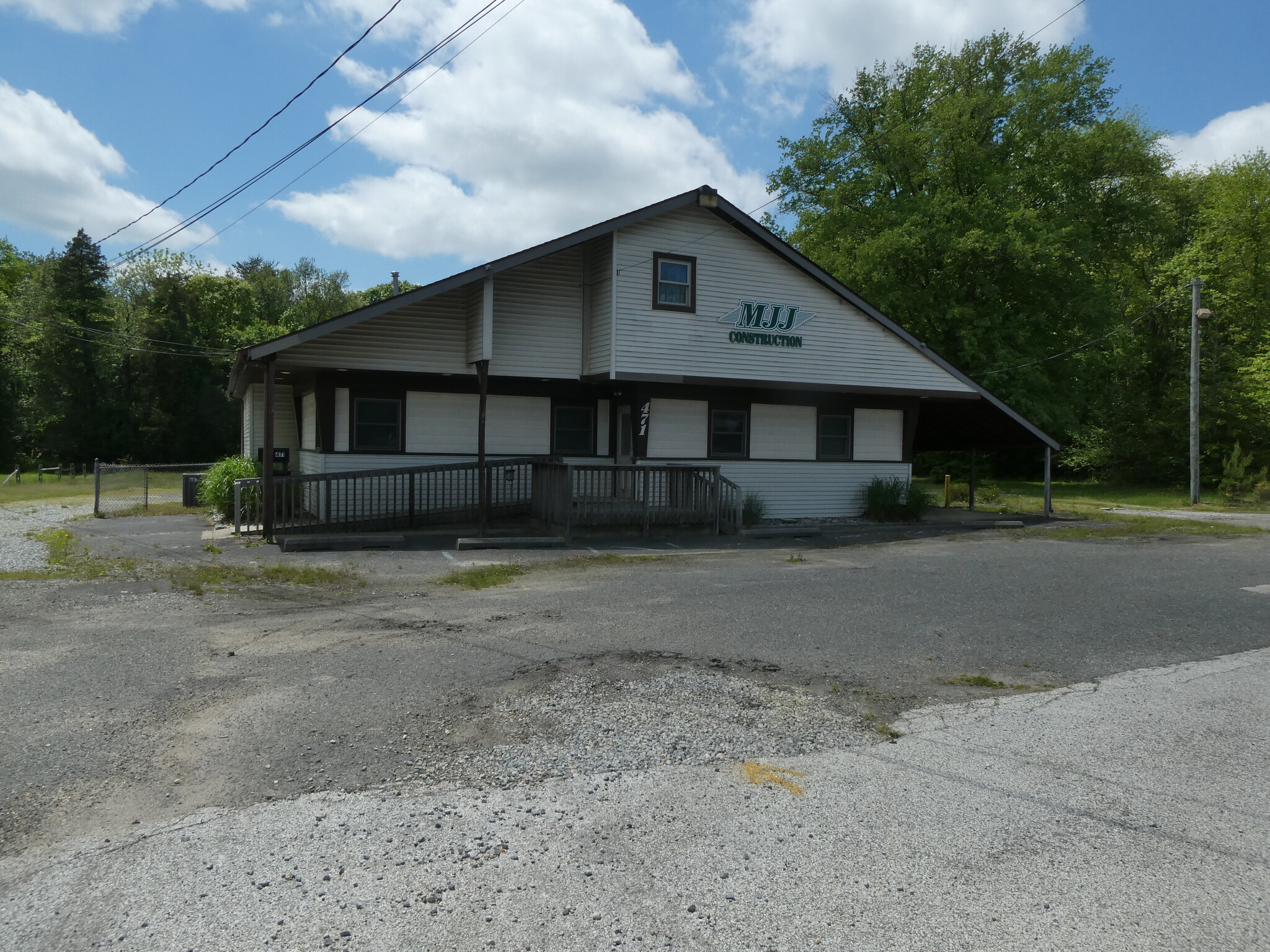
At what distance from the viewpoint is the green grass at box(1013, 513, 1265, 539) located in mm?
18578

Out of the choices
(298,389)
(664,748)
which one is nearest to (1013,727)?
(664,748)

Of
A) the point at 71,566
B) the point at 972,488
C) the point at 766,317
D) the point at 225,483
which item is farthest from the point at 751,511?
the point at 71,566

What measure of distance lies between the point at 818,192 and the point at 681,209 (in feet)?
69.2

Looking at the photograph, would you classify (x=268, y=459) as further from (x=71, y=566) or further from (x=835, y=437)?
(x=835, y=437)

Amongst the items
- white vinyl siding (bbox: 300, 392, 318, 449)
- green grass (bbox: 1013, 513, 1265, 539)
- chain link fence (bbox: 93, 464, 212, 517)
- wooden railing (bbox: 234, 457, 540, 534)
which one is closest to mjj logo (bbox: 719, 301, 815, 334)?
wooden railing (bbox: 234, 457, 540, 534)

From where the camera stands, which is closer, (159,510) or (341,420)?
(341,420)

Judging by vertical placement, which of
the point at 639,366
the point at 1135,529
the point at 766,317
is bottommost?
the point at 1135,529

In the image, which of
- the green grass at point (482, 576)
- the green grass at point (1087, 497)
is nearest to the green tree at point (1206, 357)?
the green grass at point (1087, 497)

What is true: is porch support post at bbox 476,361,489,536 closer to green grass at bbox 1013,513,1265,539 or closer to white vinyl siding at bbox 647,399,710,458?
white vinyl siding at bbox 647,399,710,458

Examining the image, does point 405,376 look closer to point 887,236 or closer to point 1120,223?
point 887,236

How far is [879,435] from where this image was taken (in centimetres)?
2194

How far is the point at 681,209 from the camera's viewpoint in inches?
733

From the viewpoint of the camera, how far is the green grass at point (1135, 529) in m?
18.6

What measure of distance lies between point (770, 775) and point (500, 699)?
2.05 m
